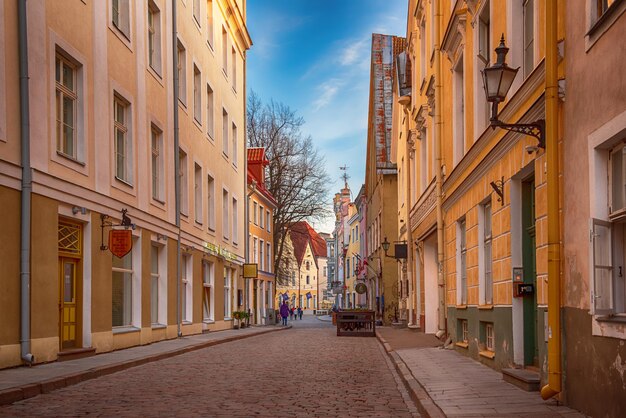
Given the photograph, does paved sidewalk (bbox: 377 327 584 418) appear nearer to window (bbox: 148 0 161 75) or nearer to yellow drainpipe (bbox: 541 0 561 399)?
yellow drainpipe (bbox: 541 0 561 399)

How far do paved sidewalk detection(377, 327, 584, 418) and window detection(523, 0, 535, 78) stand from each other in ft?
13.2

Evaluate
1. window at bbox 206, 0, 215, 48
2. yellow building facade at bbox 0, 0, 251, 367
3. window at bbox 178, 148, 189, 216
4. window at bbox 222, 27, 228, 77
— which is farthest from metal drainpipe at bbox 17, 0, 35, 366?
window at bbox 222, 27, 228, 77

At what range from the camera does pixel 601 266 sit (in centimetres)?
647

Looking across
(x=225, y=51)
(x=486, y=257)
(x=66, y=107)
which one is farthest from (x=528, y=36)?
(x=225, y=51)

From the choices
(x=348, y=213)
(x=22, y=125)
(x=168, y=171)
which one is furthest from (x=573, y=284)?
(x=348, y=213)

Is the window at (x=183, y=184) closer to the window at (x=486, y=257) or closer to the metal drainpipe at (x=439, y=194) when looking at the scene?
the metal drainpipe at (x=439, y=194)

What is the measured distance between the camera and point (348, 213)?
82938 millimetres

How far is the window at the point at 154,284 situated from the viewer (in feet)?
66.0

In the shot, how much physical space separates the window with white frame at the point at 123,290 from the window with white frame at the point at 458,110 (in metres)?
Result: 7.74

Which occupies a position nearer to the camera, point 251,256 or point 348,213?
point 251,256

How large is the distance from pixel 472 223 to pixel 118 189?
7999 millimetres

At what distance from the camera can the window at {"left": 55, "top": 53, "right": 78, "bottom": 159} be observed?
1394 cm

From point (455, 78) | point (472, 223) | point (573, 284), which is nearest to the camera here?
point (573, 284)

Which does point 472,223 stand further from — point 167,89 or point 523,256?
point 167,89
